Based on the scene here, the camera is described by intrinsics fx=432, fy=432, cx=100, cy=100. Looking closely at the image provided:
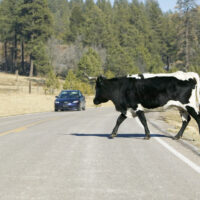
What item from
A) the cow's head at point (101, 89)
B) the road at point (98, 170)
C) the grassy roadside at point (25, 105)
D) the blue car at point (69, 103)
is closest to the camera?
the road at point (98, 170)

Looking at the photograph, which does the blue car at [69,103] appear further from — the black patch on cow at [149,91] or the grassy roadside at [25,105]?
the black patch on cow at [149,91]

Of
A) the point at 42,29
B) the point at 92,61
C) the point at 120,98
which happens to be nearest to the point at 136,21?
the point at 42,29

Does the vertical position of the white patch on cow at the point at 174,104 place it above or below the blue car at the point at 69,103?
above

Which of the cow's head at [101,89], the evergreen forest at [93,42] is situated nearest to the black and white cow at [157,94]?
the cow's head at [101,89]

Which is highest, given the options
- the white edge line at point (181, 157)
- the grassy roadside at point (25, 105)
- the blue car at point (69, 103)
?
the white edge line at point (181, 157)

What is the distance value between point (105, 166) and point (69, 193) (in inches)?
86.1

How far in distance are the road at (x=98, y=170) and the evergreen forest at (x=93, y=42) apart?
51.6 meters

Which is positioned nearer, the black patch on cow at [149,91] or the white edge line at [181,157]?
the white edge line at [181,157]

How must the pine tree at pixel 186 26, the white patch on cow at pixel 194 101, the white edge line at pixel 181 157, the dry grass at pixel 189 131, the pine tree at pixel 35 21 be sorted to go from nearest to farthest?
the white edge line at pixel 181 157, the white patch on cow at pixel 194 101, the dry grass at pixel 189 131, the pine tree at pixel 186 26, the pine tree at pixel 35 21

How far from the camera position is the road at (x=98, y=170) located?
237 inches

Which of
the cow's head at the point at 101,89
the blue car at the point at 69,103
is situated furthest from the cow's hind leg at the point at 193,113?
the blue car at the point at 69,103

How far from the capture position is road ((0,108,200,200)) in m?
6.03

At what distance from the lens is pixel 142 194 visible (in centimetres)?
597

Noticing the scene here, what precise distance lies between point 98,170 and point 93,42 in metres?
106
